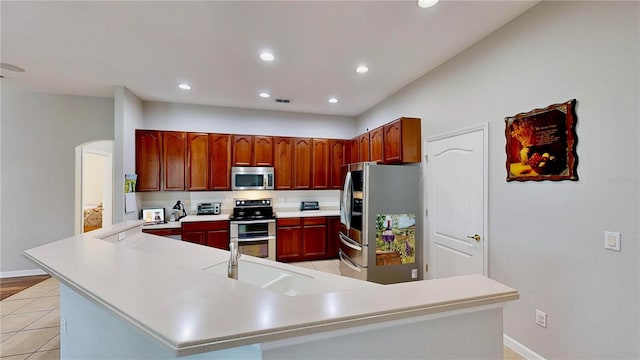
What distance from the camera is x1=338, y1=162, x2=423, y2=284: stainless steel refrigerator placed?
11.2 ft

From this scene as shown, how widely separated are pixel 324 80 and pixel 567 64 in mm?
2469

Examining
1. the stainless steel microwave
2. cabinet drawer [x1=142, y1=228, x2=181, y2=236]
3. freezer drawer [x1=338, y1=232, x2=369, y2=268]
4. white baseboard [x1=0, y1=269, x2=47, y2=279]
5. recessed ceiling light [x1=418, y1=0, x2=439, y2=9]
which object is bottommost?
white baseboard [x1=0, y1=269, x2=47, y2=279]

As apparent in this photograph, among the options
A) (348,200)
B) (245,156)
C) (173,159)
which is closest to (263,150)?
(245,156)

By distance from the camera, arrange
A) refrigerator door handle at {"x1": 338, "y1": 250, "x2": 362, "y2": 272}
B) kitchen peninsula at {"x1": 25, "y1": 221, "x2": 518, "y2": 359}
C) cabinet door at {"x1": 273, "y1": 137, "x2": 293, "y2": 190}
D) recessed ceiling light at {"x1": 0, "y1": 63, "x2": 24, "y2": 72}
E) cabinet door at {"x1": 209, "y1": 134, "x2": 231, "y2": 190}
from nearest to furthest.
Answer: kitchen peninsula at {"x1": 25, "y1": 221, "x2": 518, "y2": 359} → recessed ceiling light at {"x1": 0, "y1": 63, "x2": 24, "y2": 72} → refrigerator door handle at {"x1": 338, "y1": 250, "x2": 362, "y2": 272} → cabinet door at {"x1": 209, "y1": 134, "x2": 231, "y2": 190} → cabinet door at {"x1": 273, "y1": 137, "x2": 293, "y2": 190}

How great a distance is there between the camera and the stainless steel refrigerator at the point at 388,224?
3.41 meters

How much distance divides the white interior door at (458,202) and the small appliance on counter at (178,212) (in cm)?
396

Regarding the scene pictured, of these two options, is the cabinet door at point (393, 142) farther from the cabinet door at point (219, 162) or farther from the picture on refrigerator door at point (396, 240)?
the cabinet door at point (219, 162)

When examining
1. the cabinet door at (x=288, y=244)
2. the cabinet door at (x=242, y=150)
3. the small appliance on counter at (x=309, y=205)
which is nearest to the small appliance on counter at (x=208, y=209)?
the cabinet door at (x=242, y=150)

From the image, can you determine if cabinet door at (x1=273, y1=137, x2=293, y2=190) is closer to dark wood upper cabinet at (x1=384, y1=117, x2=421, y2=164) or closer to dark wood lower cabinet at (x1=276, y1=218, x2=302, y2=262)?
dark wood lower cabinet at (x1=276, y1=218, x2=302, y2=262)

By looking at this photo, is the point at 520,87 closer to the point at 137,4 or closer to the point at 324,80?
the point at 324,80

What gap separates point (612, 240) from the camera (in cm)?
167

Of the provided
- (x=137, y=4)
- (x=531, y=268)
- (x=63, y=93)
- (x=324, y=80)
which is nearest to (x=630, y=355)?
(x=531, y=268)

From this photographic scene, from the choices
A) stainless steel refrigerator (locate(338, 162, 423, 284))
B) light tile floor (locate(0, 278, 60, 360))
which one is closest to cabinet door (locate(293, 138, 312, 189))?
stainless steel refrigerator (locate(338, 162, 423, 284))

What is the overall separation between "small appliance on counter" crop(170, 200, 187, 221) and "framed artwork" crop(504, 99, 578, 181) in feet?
15.3
